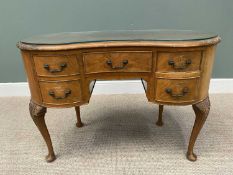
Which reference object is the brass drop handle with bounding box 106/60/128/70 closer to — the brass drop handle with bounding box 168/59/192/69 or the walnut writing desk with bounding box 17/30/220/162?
the walnut writing desk with bounding box 17/30/220/162

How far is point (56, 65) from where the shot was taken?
0.99 meters

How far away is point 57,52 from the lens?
0.96 metres

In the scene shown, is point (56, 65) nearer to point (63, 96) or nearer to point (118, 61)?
point (63, 96)

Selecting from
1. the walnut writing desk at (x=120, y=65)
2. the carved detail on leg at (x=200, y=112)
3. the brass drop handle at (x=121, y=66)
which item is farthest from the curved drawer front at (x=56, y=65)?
the carved detail on leg at (x=200, y=112)

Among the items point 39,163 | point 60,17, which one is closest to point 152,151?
point 39,163

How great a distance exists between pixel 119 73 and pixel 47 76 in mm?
342

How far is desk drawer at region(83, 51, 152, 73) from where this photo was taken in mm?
988

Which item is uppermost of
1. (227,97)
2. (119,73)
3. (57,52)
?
(57,52)

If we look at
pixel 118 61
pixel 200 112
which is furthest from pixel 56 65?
pixel 200 112

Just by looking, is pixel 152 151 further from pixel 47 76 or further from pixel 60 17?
pixel 60 17

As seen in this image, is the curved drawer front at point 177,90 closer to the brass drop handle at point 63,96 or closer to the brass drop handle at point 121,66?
the brass drop handle at point 121,66

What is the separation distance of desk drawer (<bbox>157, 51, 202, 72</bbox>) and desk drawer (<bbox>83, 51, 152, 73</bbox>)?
0.18 feet

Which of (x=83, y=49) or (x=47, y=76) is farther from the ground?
(x=83, y=49)

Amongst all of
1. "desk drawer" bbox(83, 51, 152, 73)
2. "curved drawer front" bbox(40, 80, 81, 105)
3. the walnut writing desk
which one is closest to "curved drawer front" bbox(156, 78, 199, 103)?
the walnut writing desk
